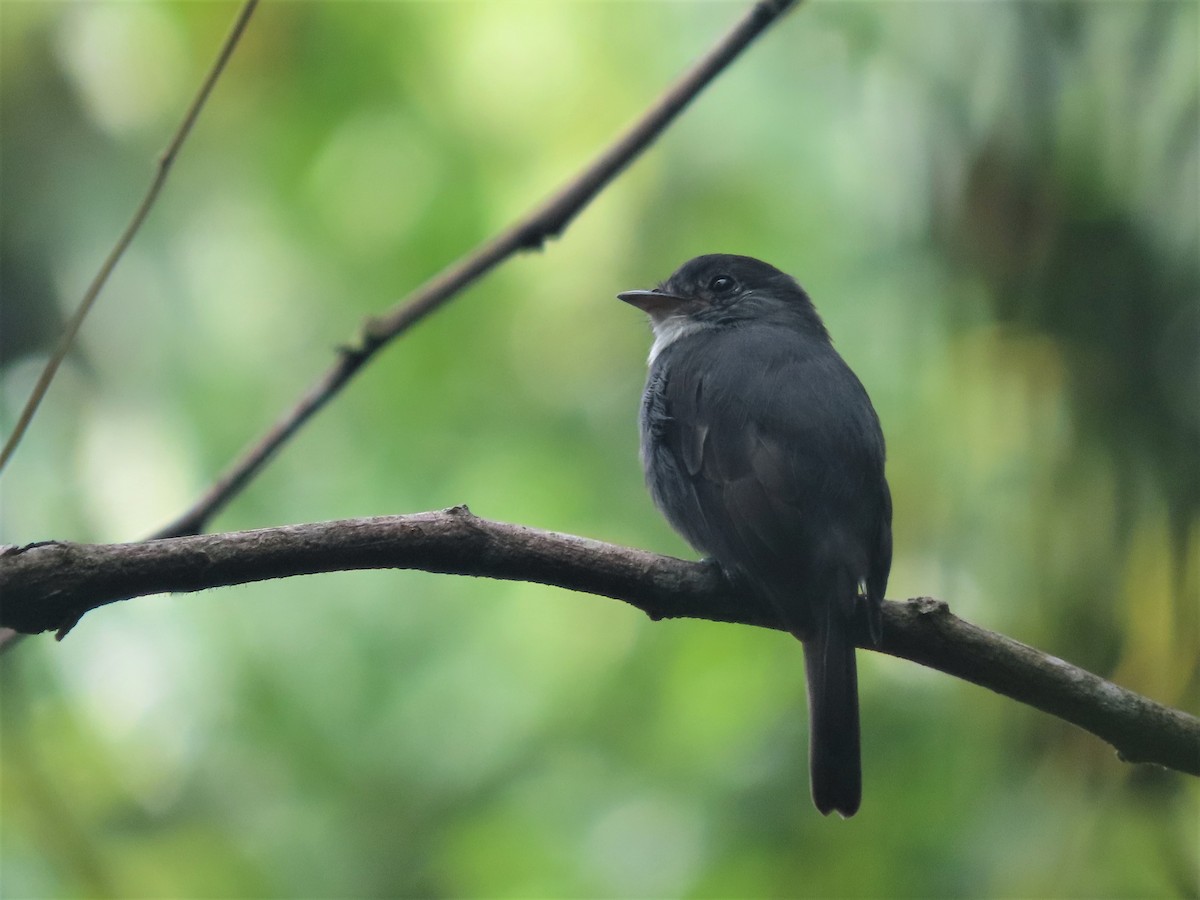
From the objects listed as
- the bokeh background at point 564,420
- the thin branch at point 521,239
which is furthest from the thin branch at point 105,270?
the bokeh background at point 564,420

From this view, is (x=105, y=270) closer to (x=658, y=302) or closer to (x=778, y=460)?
(x=778, y=460)

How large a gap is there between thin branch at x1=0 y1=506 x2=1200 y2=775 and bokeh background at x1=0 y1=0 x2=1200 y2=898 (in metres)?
0.57

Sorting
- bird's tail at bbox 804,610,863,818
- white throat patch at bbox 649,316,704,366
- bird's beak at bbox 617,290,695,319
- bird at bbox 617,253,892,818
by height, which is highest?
bird's beak at bbox 617,290,695,319

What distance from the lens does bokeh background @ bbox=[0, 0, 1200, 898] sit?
365 cm

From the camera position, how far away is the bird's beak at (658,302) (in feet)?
14.2

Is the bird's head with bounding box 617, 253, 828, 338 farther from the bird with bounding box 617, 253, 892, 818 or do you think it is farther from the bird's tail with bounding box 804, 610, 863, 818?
the bird's tail with bounding box 804, 610, 863, 818

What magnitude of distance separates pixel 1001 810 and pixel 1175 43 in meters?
2.52

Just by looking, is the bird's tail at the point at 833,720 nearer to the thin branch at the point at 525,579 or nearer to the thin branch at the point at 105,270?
the thin branch at the point at 525,579

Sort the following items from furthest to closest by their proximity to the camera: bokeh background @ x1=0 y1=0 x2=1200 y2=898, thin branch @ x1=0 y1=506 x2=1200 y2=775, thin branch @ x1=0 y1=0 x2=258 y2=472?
1. bokeh background @ x1=0 y1=0 x2=1200 y2=898
2. thin branch @ x1=0 y1=0 x2=258 y2=472
3. thin branch @ x1=0 y1=506 x2=1200 y2=775

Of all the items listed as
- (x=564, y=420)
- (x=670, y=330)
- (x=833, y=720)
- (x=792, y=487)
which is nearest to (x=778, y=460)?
(x=792, y=487)

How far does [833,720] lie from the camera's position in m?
2.83

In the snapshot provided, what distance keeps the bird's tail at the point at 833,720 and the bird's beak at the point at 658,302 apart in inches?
69.4

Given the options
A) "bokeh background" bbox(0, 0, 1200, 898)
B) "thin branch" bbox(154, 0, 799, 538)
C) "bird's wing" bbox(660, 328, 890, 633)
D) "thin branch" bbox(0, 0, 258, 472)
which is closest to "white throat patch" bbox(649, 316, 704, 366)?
"bird's wing" bbox(660, 328, 890, 633)

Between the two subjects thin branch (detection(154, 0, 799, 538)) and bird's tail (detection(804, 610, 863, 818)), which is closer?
thin branch (detection(154, 0, 799, 538))
